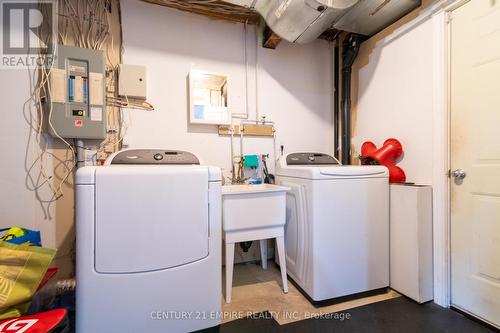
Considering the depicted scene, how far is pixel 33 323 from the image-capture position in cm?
90

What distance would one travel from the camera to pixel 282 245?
1.76m

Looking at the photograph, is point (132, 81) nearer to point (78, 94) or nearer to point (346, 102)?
point (78, 94)

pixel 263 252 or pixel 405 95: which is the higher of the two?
pixel 405 95

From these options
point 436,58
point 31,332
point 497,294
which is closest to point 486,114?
point 436,58

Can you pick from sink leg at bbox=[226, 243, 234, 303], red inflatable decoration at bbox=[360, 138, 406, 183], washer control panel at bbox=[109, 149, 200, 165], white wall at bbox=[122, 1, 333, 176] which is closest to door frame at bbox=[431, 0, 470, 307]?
red inflatable decoration at bbox=[360, 138, 406, 183]

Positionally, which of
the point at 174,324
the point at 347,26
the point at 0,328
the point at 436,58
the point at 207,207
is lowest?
the point at 174,324

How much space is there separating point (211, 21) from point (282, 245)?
217cm

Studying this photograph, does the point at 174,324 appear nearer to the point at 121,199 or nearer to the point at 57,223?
the point at 121,199

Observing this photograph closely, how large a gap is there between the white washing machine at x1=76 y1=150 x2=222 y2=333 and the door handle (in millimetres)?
1625

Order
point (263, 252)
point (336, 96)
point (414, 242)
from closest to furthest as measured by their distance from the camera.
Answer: point (414, 242)
point (263, 252)
point (336, 96)

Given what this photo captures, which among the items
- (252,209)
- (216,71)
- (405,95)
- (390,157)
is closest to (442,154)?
(390,157)

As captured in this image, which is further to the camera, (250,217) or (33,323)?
(250,217)

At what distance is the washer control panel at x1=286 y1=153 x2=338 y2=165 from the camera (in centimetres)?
209

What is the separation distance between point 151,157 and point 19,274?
0.86m
